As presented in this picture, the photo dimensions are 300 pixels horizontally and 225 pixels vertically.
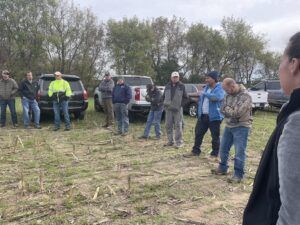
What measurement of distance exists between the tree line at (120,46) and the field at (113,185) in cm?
Answer: 2352

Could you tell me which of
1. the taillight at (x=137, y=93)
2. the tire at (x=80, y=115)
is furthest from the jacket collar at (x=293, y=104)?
the tire at (x=80, y=115)

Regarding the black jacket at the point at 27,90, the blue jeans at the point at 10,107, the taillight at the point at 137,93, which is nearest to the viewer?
the black jacket at the point at 27,90

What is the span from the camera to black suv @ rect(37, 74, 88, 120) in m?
11.8

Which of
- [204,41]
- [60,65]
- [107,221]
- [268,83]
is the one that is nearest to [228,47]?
[204,41]

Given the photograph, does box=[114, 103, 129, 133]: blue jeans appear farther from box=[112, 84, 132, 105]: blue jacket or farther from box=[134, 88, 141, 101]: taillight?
box=[134, 88, 141, 101]: taillight

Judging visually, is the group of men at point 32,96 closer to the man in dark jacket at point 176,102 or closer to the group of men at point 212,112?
the group of men at point 212,112

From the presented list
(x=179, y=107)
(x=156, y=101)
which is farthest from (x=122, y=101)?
(x=179, y=107)

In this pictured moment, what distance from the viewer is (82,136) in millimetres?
9969

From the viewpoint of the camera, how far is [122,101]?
10266 mm

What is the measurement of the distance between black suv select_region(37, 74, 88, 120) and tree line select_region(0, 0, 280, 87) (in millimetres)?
18770

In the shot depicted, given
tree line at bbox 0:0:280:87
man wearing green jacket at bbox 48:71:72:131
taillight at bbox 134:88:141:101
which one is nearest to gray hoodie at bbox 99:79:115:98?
taillight at bbox 134:88:141:101

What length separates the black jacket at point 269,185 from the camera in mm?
1433

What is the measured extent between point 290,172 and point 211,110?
6.06 metres

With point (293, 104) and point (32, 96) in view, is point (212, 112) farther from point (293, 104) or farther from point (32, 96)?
point (32, 96)
